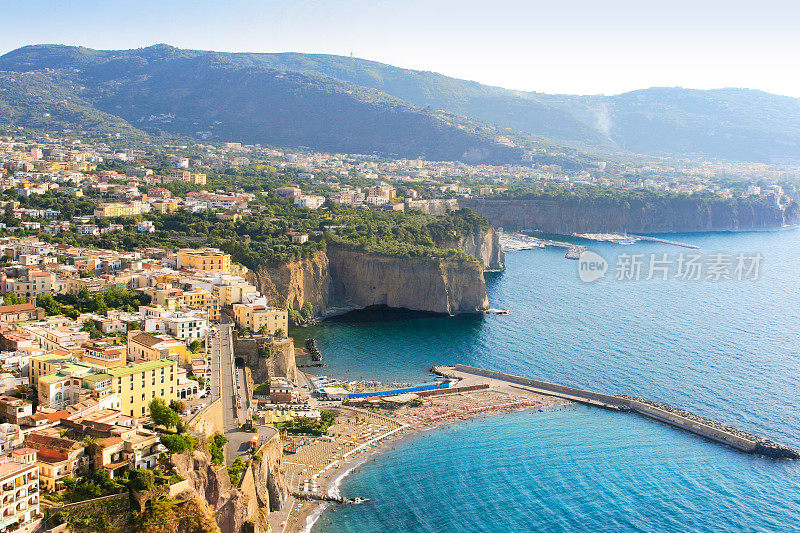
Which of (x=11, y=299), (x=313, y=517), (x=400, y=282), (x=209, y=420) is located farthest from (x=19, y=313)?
(x=400, y=282)

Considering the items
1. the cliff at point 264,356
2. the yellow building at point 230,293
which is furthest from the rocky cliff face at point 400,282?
the cliff at point 264,356

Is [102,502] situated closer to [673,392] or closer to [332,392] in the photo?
[332,392]

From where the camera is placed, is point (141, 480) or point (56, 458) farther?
point (141, 480)

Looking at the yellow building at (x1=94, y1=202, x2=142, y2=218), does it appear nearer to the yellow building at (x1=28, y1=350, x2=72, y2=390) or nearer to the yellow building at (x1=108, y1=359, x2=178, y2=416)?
the yellow building at (x1=28, y1=350, x2=72, y2=390)

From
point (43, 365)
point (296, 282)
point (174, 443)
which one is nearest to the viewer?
point (174, 443)

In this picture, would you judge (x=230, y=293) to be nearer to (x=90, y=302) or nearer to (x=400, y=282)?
(x=90, y=302)

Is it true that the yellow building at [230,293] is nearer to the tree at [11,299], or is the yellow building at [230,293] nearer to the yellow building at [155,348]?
the tree at [11,299]

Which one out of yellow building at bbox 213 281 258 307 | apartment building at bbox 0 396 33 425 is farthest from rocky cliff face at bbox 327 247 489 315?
apartment building at bbox 0 396 33 425
